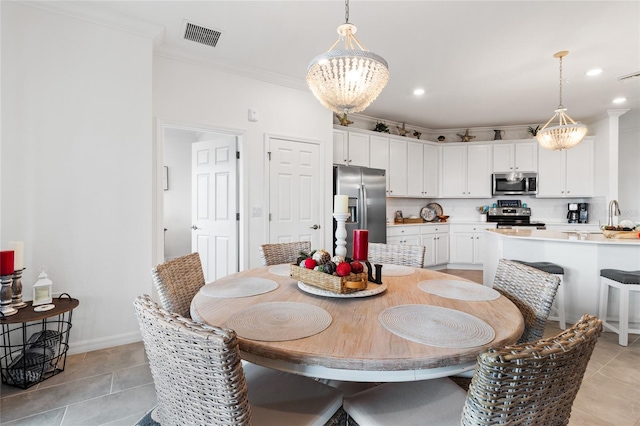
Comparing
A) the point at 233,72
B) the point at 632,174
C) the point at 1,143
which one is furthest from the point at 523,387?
the point at 632,174

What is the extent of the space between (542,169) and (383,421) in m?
5.97

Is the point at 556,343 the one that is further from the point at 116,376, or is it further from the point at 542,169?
the point at 542,169

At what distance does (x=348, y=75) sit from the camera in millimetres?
1595

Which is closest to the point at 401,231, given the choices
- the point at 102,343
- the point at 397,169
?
the point at 397,169

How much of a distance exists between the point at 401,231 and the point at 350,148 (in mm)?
1607

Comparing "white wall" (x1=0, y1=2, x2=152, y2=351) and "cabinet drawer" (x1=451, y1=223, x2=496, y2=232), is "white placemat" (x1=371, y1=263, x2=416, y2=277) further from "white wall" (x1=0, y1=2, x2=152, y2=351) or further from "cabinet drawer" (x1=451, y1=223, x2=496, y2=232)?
"cabinet drawer" (x1=451, y1=223, x2=496, y2=232)

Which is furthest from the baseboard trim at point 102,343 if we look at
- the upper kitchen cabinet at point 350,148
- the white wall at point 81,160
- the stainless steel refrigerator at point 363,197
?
the upper kitchen cabinet at point 350,148

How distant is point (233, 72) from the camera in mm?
3273

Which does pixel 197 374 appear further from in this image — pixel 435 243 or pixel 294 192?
pixel 435 243

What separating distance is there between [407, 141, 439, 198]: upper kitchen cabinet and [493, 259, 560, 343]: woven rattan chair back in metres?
4.00

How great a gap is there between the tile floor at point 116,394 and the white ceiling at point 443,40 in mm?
2647

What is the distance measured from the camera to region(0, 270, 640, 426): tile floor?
1.67 m

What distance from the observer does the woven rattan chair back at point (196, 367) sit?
2.34 ft

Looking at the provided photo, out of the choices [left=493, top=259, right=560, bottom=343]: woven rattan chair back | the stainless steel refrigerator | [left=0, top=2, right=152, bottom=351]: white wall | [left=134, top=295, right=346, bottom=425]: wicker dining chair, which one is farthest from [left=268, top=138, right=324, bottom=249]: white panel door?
[left=134, top=295, right=346, bottom=425]: wicker dining chair
